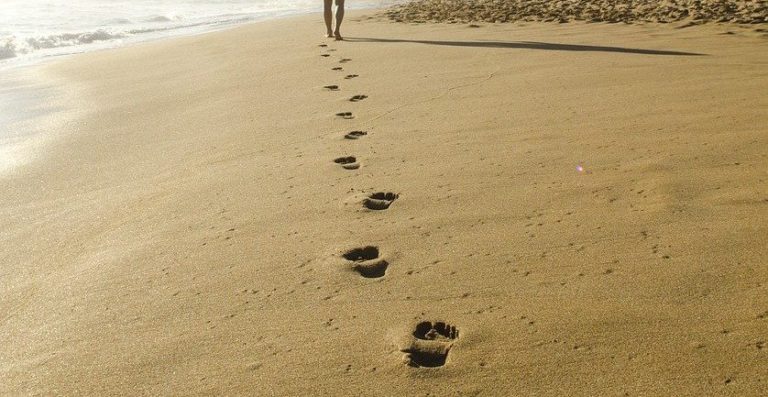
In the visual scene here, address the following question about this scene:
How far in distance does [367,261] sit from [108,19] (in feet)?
32.9

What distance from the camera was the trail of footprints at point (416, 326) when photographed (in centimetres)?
164

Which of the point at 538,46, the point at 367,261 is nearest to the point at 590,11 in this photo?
the point at 538,46

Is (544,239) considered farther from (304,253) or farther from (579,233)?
(304,253)

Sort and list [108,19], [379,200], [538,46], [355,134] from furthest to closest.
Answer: [108,19]
[538,46]
[355,134]
[379,200]

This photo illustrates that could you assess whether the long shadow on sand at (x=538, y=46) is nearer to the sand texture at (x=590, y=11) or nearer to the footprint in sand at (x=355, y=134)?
the sand texture at (x=590, y=11)

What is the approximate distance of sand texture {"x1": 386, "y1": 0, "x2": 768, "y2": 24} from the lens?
658 cm

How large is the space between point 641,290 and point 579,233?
393mm

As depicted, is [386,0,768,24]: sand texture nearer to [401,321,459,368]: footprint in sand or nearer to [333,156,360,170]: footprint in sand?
[333,156,360,170]: footprint in sand

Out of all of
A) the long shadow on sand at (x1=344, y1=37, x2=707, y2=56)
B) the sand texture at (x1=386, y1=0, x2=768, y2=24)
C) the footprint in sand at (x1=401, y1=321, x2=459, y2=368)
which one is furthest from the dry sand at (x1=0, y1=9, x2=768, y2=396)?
the sand texture at (x1=386, y1=0, x2=768, y2=24)

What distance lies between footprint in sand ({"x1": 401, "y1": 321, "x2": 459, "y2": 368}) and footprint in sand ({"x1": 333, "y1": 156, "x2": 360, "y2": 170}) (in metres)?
1.33

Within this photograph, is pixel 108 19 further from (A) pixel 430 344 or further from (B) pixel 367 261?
(A) pixel 430 344

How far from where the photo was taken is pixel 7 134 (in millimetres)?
3975

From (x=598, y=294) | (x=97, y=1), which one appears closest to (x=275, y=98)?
(x=598, y=294)

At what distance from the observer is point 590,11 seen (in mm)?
7688
